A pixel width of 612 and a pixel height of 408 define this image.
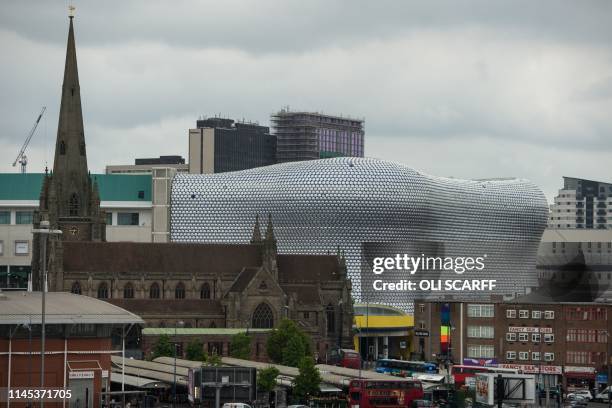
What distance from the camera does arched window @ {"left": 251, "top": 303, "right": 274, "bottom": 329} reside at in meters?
182

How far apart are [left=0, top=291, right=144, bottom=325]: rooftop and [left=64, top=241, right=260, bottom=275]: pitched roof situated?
74.3 metres

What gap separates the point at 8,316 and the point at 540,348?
78323mm

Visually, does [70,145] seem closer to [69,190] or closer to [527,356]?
[69,190]

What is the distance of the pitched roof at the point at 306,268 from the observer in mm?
192500

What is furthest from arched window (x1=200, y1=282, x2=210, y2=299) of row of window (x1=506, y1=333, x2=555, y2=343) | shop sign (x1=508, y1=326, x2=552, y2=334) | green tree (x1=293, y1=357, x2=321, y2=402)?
green tree (x1=293, y1=357, x2=321, y2=402)

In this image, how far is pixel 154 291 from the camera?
184375 millimetres

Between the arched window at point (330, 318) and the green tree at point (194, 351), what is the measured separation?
27759 millimetres

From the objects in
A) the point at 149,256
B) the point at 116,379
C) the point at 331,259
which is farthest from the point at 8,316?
the point at 331,259

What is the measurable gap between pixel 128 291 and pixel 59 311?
84878 millimetres

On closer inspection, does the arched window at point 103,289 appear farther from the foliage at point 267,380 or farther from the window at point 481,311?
the foliage at point 267,380

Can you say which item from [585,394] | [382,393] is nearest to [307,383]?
[382,393]

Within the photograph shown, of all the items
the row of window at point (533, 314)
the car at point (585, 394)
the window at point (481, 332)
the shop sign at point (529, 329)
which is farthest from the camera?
the window at point (481, 332)

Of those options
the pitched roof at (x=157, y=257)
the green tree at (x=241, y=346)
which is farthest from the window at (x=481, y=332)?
the pitched roof at (x=157, y=257)

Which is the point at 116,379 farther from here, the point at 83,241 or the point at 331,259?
the point at 331,259
